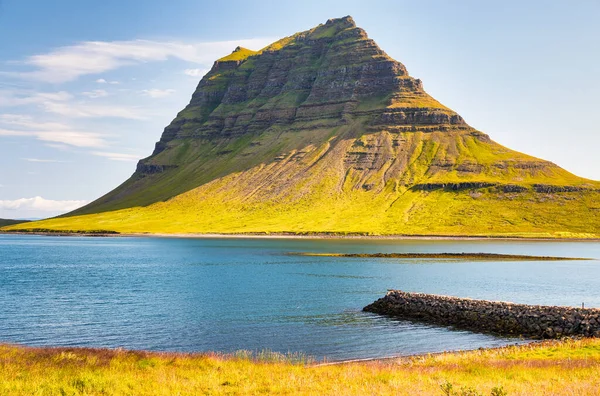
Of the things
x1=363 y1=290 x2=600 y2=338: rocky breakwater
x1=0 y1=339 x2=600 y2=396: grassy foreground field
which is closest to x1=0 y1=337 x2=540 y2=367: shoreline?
x1=0 y1=339 x2=600 y2=396: grassy foreground field

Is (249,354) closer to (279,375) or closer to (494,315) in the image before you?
(279,375)

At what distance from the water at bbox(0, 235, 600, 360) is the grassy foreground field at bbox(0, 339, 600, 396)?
→ 10620mm

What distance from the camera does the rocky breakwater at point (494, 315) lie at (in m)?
45.8

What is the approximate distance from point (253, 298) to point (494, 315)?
3004 centimetres

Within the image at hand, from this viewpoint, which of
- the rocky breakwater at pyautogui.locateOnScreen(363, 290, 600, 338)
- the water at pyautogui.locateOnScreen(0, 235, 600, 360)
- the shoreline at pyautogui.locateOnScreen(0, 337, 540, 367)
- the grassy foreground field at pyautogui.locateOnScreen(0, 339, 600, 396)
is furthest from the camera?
the rocky breakwater at pyautogui.locateOnScreen(363, 290, 600, 338)

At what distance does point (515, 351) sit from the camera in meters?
35.7

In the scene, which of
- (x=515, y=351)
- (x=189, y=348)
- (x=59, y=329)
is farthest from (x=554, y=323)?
(x=59, y=329)

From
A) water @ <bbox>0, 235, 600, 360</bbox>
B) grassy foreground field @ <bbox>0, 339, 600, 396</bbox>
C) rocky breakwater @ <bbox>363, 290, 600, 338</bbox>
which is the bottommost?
water @ <bbox>0, 235, 600, 360</bbox>

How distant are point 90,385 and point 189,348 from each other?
1926 centimetres

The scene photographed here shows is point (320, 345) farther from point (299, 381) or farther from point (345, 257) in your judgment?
point (345, 257)

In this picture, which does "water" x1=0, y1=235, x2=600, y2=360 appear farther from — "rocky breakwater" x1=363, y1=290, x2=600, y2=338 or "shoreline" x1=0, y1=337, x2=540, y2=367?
"rocky breakwater" x1=363, y1=290, x2=600, y2=338

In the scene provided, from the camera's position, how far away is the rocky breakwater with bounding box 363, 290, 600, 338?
45750mm

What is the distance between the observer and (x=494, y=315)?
167 feet

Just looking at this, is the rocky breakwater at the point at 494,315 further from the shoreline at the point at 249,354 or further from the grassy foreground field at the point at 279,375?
the grassy foreground field at the point at 279,375
